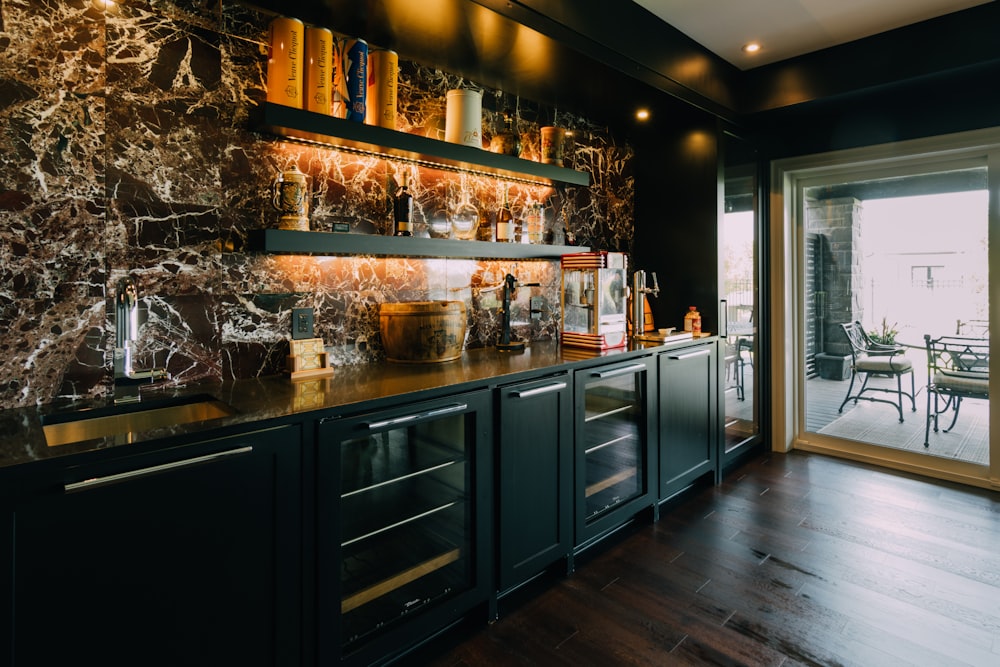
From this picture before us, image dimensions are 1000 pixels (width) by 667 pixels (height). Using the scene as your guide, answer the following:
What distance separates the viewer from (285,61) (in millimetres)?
1923

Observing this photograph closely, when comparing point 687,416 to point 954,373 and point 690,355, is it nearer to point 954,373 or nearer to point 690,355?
point 690,355

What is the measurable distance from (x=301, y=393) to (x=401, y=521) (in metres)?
0.54

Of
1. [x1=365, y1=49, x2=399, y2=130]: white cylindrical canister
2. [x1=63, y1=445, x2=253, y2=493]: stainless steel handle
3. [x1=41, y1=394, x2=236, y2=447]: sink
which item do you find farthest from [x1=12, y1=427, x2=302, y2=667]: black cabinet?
[x1=365, y1=49, x2=399, y2=130]: white cylindrical canister

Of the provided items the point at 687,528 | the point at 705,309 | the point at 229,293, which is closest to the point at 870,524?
the point at 687,528

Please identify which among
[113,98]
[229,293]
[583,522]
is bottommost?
[583,522]

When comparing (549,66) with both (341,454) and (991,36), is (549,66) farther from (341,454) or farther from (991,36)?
(991,36)

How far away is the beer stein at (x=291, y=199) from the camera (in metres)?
1.99

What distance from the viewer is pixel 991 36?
273 centimetres

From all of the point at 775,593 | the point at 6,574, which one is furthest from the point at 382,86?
the point at 775,593

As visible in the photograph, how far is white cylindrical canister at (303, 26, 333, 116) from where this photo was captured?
6.47 feet

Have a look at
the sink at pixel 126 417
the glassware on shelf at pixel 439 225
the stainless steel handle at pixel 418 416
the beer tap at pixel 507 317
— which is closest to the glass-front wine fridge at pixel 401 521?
the stainless steel handle at pixel 418 416

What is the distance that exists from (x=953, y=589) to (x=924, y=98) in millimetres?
2880

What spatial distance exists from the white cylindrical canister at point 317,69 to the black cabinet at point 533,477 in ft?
4.18

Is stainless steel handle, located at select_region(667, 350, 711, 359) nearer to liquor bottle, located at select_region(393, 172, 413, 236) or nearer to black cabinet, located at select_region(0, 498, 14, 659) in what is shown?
liquor bottle, located at select_region(393, 172, 413, 236)
